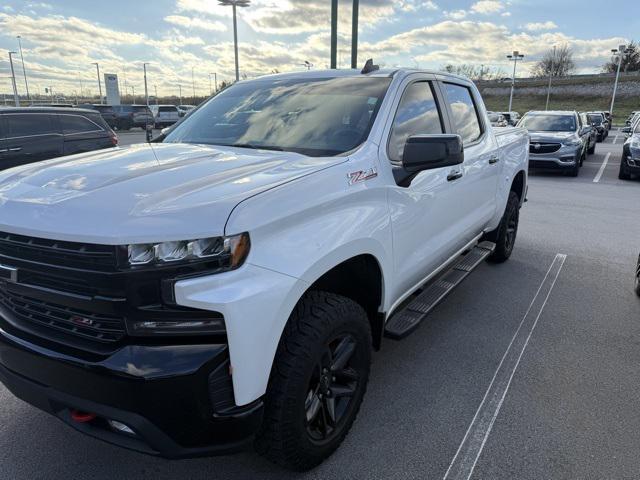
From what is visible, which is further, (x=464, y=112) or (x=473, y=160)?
(x=464, y=112)

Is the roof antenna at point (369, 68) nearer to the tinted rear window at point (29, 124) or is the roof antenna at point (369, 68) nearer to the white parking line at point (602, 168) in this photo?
the tinted rear window at point (29, 124)

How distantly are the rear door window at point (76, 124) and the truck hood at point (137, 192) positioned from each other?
6.92m

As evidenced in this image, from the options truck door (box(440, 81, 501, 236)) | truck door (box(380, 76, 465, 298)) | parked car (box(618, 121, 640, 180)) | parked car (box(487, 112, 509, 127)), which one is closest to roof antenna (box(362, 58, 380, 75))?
truck door (box(380, 76, 465, 298))

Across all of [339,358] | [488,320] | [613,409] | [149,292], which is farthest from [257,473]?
[488,320]

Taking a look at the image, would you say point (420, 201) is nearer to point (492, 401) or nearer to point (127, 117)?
point (492, 401)

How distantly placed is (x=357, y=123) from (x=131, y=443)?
2004 millimetres

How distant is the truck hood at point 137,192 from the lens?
1798 mm

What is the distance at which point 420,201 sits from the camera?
3.06m

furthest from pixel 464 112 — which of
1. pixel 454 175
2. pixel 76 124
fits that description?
pixel 76 124

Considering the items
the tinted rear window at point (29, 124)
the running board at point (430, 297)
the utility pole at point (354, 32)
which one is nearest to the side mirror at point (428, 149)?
the running board at point (430, 297)

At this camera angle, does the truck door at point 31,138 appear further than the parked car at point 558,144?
No

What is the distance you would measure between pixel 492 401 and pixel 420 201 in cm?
131

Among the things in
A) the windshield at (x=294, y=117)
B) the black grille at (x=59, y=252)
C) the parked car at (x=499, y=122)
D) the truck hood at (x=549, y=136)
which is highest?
the windshield at (x=294, y=117)

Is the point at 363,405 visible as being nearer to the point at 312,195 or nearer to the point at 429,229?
the point at 429,229
